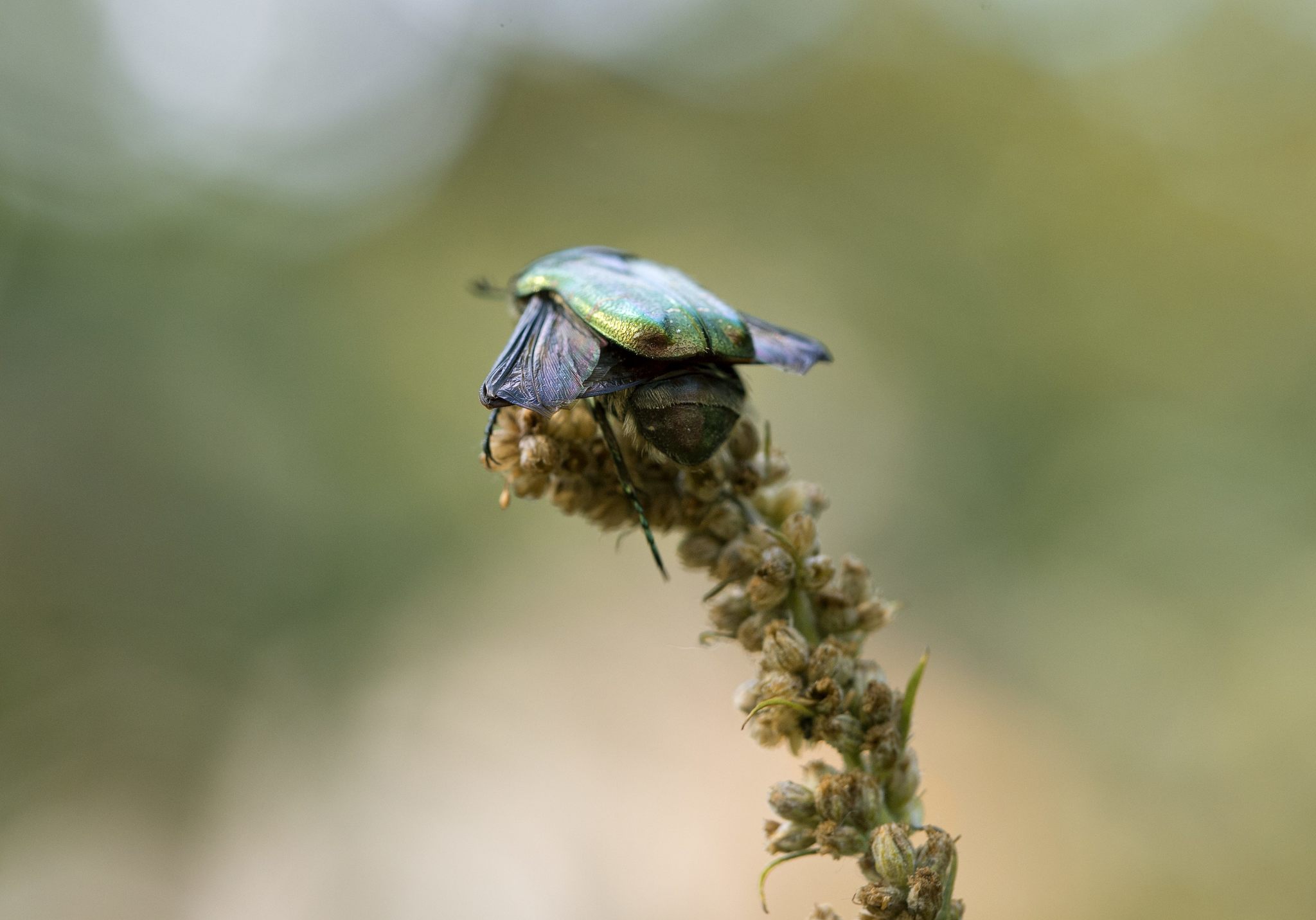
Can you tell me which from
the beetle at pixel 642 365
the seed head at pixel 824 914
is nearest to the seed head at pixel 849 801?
the seed head at pixel 824 914

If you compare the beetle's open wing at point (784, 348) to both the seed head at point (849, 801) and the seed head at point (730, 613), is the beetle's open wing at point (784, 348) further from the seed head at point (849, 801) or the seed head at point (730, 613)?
the seed head at point (849, 801)

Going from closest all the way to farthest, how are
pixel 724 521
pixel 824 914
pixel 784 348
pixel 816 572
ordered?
pixel 824 914 < pixel 816 572 < pixel 724 521 < pixel 784 348

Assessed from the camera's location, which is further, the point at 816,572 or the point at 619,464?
the point at 619,464

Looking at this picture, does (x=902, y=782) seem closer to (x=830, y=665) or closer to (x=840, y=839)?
(x=840, y=839)

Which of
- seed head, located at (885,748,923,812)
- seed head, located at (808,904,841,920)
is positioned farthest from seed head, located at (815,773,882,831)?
seed head, located at (808,904,841,920)

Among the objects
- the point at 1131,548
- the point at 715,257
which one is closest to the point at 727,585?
the point at 1131,548

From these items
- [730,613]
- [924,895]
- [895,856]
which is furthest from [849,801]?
[730,613]
